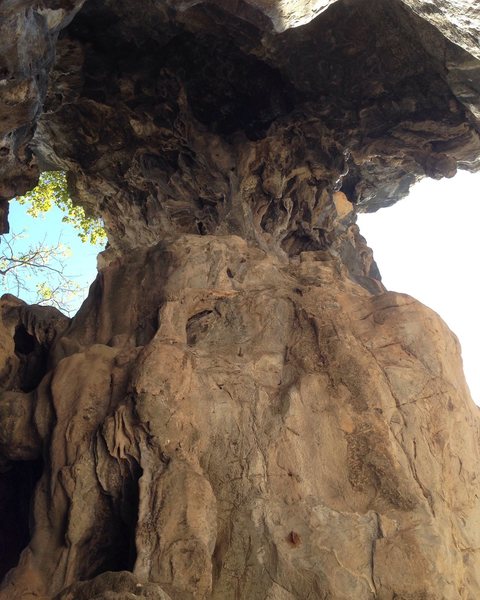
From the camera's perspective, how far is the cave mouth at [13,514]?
801cm

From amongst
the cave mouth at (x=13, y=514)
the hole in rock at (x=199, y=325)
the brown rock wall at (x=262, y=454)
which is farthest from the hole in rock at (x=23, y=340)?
the hole in rock at (x=199, y=325)

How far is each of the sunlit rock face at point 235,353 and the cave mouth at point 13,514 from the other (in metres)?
0.03

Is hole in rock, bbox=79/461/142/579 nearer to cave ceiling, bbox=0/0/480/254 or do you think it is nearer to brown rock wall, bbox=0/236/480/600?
brown rock wall, bbox=0/236/480/600

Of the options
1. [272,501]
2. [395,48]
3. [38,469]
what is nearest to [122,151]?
[395,48]

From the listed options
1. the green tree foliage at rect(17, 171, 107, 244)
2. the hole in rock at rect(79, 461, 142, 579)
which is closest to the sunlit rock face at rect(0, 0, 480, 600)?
the hole in rock at rect(79, 461, 142, 579)

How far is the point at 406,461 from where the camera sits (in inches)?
266

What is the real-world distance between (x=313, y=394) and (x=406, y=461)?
4.02ft

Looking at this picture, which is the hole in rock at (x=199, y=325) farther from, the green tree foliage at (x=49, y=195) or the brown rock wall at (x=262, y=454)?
the green tree foliage at (x=49, y=195)

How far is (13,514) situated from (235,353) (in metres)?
3.63

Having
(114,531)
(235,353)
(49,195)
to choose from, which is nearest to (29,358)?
(235,353)

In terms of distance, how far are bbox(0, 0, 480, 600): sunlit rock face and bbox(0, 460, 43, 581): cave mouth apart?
0.03 meters

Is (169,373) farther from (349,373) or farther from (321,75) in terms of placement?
(321,75)

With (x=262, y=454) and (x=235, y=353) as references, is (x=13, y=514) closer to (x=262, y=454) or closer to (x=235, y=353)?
(x=235, y=353)

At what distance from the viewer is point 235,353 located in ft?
25.4
